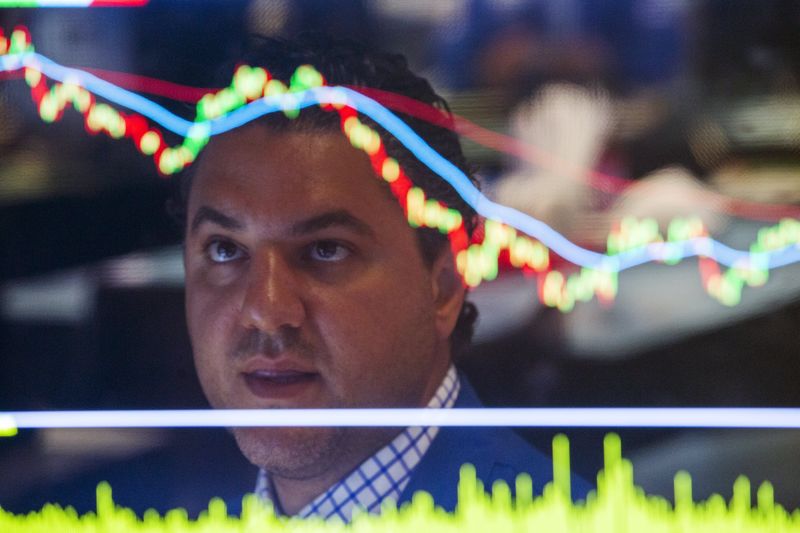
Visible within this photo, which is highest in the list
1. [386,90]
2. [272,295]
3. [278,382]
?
[386,90]

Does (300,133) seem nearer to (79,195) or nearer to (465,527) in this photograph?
(79,195)

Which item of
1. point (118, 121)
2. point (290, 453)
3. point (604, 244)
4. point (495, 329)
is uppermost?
point (118, 121)

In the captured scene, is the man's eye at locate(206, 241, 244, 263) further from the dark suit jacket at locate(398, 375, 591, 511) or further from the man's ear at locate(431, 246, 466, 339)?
the dark suit jacket at locate(398, 375, 591, 511)

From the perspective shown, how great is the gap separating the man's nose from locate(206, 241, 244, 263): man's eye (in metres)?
0.04

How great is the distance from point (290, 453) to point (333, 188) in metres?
0.46

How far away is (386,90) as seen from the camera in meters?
1.74

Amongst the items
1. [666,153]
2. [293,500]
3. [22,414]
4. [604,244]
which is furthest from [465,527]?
[22,414]

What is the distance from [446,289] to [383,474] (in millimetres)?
338

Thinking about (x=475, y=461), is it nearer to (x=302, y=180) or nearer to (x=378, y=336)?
(x=378, y=336)

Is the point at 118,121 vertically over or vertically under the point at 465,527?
over

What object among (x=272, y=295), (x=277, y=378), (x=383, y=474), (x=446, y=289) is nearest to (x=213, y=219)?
(x=272, y=295)

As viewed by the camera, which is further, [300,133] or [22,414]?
[22,414]

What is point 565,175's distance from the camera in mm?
1710

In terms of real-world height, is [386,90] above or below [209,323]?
above
